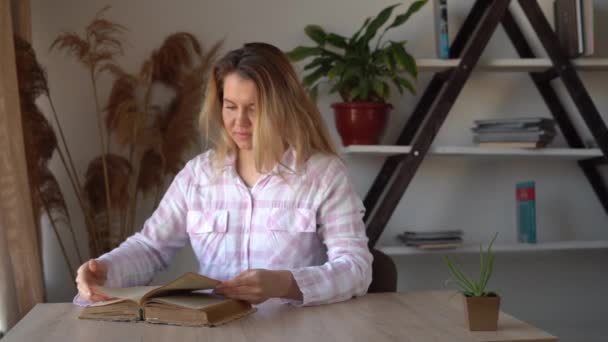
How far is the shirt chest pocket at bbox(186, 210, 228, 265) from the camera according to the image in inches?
77.4

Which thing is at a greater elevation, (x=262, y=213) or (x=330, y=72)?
(x=330, y=72)

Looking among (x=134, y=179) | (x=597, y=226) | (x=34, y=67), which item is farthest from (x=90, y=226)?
(x=597, y=226)

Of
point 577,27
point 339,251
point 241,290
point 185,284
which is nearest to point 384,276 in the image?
point 339,251

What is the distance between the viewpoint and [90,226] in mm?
3016

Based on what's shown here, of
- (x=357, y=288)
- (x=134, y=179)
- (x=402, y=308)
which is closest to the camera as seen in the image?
(x=402, y=308)

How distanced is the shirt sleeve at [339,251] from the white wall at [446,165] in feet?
4.77

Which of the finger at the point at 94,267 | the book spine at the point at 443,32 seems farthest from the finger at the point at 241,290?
the book spine at the point at 443,32

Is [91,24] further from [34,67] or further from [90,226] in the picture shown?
[90,226]

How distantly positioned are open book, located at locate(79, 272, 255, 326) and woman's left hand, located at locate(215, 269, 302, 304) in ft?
0.06

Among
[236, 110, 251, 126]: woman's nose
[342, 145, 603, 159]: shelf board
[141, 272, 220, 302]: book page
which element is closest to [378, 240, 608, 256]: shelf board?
Result: [342, 145, 603, 159]: shelf board

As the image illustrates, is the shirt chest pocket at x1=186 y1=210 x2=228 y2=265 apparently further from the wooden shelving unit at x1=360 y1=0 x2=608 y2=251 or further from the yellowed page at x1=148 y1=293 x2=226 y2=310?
the wooden shelving unit at x1=360 y1=0 x2=608 y2=251

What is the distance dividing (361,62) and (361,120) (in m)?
0.24

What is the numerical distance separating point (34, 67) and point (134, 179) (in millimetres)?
638

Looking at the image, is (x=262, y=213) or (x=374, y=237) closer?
(x=262, y=213)
